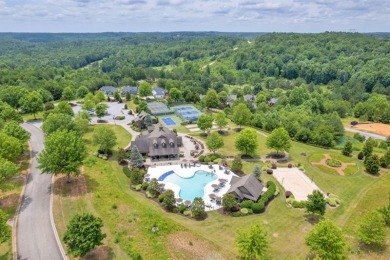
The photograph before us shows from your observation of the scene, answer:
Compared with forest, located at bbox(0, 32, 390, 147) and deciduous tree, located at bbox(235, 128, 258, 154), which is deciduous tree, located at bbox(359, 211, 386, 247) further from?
forest, located at bbox(0, 32, 390, 147)

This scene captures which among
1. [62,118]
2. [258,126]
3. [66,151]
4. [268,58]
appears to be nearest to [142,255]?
[66,151]

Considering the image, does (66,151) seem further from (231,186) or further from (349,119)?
(349,119)

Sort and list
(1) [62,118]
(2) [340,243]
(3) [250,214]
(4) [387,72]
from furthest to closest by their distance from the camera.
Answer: (4) [387,72] < (1) [62,118] < (3) [250,214] < (2) [340,243]

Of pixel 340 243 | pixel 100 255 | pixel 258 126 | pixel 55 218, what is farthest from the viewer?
pixel 258 126

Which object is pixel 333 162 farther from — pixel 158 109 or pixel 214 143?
pixel 158 109

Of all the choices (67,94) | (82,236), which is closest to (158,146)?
(82,236)

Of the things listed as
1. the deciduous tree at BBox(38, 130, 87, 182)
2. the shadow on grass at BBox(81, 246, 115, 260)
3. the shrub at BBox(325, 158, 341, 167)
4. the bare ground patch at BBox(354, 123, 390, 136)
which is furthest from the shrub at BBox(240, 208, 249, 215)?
the bare ground patch at BBox(354, 123, 390, 136)
